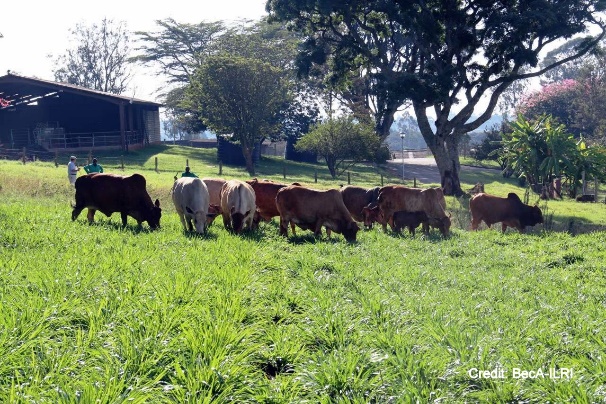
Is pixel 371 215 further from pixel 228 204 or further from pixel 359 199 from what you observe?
pixel 228 204

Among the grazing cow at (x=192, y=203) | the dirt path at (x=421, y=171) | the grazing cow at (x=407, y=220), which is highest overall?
the grazing cow at (x=192, y=203)

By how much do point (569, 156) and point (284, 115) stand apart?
26.8 m

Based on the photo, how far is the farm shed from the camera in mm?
43594

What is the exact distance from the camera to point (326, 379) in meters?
5.12

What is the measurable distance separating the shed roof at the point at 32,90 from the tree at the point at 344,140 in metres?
12.7

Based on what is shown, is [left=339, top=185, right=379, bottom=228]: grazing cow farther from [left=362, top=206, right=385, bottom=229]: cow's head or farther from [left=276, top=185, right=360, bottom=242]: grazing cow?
[left=276, top=185, right=360, bottom=242]: grazing cow

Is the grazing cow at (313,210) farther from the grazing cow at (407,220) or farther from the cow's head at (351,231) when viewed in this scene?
the grazing cow at (407,220)

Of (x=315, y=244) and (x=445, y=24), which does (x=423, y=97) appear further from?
(x=315, y=244)

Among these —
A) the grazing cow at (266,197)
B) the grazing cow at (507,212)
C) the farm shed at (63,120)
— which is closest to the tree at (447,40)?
the grazing cow at (507,212)

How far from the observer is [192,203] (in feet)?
45.8

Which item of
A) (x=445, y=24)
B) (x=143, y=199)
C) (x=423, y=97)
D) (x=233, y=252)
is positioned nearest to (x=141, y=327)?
(x=233, y=252)

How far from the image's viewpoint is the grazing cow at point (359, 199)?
18.3m

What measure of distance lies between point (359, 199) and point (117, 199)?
6727mm

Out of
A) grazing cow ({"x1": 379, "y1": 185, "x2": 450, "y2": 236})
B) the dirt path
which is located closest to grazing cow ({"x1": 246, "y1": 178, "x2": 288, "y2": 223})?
grazing cow ({"x1": 379, "y1": 185, "x2": 450, "y2": 236})
